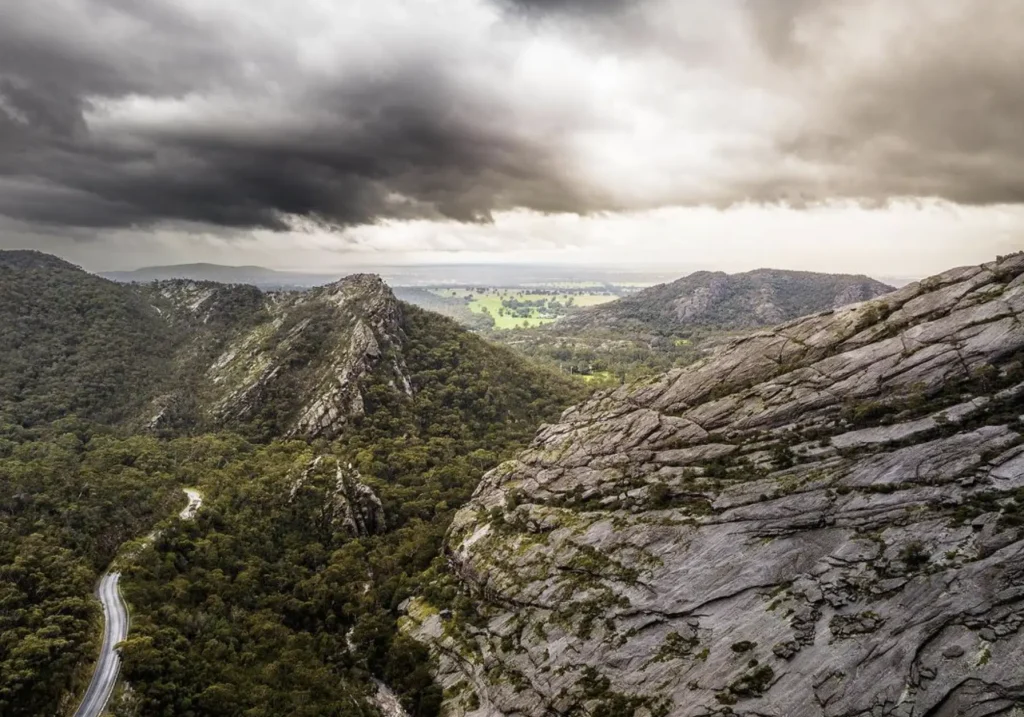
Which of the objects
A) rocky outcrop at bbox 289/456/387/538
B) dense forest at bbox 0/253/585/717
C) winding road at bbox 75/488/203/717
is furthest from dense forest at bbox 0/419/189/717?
rocky outcrop at bbox 289/456/387/538

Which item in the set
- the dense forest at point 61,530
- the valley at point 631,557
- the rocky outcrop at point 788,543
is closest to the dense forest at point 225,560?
the dense forest at point 61,530

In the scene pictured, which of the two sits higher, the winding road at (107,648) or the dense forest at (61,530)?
the dense forest at (61,530)

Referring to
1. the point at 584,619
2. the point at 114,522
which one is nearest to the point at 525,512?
the point at 584,619

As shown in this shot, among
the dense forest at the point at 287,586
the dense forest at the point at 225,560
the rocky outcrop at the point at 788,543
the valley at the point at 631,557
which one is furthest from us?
the dense forest at the point at 287,586

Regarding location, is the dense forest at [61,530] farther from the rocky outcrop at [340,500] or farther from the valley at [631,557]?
the rocky outcrop at [340,500]

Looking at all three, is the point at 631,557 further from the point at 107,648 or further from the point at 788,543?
the point at 107,648

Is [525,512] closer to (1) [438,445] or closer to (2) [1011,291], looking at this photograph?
(1) [438,445]
